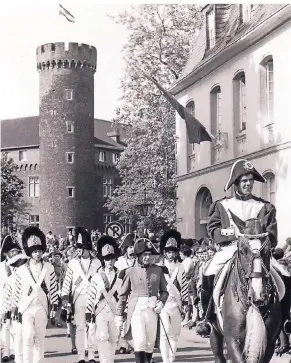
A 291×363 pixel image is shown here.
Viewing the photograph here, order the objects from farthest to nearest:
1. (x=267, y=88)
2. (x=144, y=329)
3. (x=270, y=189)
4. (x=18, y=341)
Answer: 1. (x=267, y=88)
2. (x=270, y=189)
3. (x=18, y=341)
4. (x=144, y=329)

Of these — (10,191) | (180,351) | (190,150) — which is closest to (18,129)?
(10,191)

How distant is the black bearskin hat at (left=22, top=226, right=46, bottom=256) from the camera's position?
419 inches

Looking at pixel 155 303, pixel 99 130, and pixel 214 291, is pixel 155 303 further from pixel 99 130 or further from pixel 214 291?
pixel 99 130

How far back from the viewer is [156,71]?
1891 centimetres

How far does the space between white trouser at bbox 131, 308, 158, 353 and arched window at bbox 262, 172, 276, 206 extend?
7426 mm

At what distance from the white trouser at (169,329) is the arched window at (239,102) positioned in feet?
25.8

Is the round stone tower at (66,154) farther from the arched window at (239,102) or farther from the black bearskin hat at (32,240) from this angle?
the black bearskin hat at (32,240)

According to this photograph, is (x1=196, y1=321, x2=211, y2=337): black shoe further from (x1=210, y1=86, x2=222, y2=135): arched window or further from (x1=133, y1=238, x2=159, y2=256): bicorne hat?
(x1=210, y1=86, x2=222, y2=135): arched window

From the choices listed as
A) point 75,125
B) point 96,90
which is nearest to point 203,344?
point 96,90

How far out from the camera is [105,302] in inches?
448

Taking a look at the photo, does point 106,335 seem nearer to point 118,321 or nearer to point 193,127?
point 118,321

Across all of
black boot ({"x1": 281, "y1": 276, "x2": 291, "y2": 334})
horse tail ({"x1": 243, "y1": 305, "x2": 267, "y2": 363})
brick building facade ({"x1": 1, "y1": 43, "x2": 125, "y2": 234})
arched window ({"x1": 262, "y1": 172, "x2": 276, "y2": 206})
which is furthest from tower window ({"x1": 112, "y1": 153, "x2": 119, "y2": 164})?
A: horse tail ({"x1": 243, "y1": 305, "x2": 267, "y2": 363})

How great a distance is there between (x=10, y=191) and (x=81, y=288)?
5771 mm

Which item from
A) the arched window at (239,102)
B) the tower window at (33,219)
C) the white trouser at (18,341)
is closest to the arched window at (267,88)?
the arched window at (239,102)
